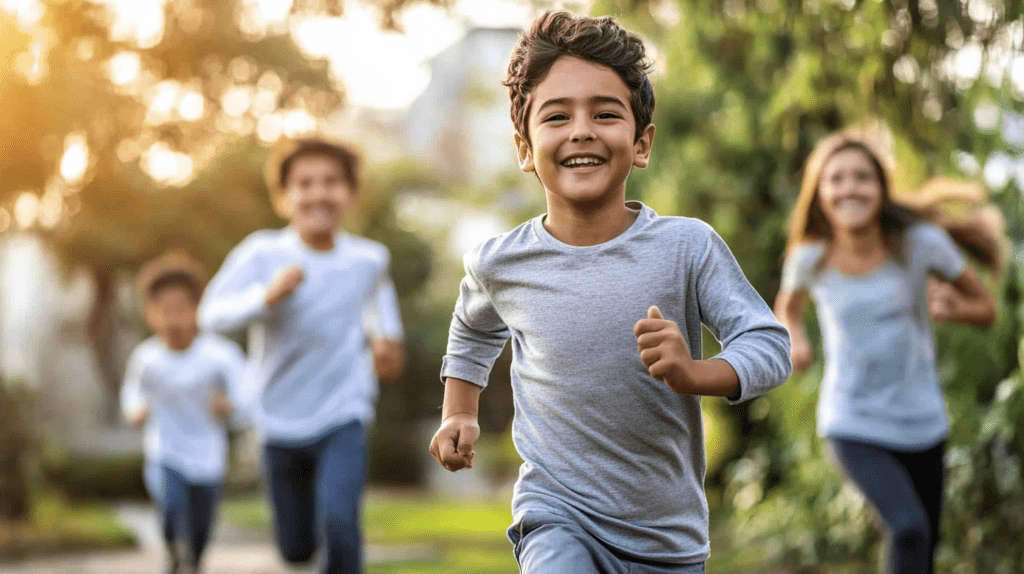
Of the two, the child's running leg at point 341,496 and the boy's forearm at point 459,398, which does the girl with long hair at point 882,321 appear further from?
the boy's forearm at point 459,398

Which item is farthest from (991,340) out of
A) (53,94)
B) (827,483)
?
(53,94)

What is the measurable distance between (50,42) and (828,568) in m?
9.91

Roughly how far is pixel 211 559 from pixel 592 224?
8644 mm

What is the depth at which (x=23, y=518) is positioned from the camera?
11.8 meters

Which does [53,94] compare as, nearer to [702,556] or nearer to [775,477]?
[775,477]

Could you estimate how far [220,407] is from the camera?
7.09m

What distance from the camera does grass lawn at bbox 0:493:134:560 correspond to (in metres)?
11.0

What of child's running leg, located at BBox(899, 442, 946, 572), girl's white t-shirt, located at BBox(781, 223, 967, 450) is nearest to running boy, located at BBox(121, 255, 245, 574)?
girl's white t-shirt, located at BBox(781, 223, 967, 450)

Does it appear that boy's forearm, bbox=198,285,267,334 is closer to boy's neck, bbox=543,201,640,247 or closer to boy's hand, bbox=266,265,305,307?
boy's hand, bbox=266,265,305,307

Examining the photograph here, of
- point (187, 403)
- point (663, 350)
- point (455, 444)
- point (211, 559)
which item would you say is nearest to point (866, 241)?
point (455, 444)

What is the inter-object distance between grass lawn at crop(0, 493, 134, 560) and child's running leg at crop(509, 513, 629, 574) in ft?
30.7

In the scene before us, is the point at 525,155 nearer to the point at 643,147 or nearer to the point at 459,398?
the point at 643,147

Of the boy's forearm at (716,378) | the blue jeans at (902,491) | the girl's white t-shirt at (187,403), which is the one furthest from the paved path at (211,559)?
the boy's forearm at (716,378)

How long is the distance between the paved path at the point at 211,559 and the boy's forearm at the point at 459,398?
628 cm
